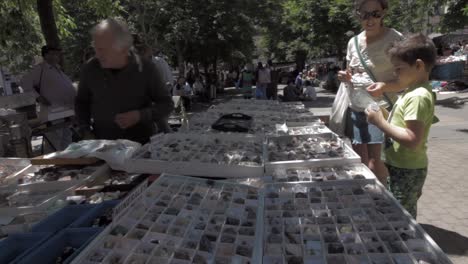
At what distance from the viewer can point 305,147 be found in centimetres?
271

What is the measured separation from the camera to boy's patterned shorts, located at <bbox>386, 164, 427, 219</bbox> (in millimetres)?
2307

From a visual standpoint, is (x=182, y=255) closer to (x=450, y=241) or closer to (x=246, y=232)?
(x=246, y=232)

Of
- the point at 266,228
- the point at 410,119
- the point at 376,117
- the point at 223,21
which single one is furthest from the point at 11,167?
the point at 223,21

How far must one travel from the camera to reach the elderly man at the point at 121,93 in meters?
2.76

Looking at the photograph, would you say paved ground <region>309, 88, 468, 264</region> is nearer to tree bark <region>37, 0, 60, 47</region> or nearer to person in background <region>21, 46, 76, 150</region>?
person in background <region>21, 46, 76, 150</region>

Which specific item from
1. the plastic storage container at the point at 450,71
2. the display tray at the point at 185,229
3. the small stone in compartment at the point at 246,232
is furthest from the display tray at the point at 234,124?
the plastic storage container at the point at 450,71

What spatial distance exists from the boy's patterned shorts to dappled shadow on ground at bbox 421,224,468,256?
3.78 ft

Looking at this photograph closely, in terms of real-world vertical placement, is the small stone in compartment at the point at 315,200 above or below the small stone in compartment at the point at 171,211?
below

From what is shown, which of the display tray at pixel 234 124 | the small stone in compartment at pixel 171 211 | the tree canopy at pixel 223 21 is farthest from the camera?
the tree canopy at pixel 223 21

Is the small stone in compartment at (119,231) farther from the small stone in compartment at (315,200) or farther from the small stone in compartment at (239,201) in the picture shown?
the small stone in compartment at (315,200)

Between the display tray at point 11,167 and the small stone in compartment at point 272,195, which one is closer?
the small stone in compartment at point 272,195

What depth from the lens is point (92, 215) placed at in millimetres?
1595

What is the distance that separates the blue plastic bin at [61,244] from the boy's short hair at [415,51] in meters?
1.75

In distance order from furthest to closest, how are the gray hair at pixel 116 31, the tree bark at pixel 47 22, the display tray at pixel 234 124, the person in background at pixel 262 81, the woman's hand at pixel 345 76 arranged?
the person in background at pixel 262 81 < the tree bark at pixel 47 22 < the display tray at pixel 234 124 < the woman's hand at pixel 345 76 < the gray hair at pixel 116 31
